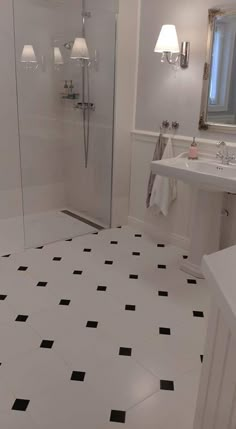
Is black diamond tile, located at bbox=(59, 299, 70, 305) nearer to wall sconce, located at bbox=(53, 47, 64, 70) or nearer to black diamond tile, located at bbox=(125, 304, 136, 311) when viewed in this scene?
black diamond tile, located at bbox=(125, 304, 136, 311)

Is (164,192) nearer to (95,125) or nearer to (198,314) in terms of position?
(95,125)

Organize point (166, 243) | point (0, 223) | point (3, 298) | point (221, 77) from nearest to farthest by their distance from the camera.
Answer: point (3, 298)
point (221, 77)
point (166, 243)
point (0, 223)

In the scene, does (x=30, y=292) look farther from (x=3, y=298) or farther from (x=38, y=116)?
(x=38, y=116)

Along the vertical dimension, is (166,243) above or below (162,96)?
below

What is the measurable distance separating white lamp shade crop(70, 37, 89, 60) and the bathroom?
0.01 meters

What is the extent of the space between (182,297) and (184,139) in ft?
4.62

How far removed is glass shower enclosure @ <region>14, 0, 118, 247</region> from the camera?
357 centimetres

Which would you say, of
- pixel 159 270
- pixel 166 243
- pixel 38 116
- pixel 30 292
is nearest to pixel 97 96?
pixel 38 116

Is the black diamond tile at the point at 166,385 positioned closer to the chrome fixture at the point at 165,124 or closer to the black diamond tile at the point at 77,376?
the black diamond tile at the point at 77,376

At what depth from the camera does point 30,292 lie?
2.78 m

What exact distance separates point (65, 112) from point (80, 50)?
2.14 feet

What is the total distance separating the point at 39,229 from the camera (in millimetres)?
3820

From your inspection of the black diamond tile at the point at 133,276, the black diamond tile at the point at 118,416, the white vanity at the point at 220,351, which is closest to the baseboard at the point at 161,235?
the black diamond tile at the point at 133,276

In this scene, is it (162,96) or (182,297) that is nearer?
(182,297)
